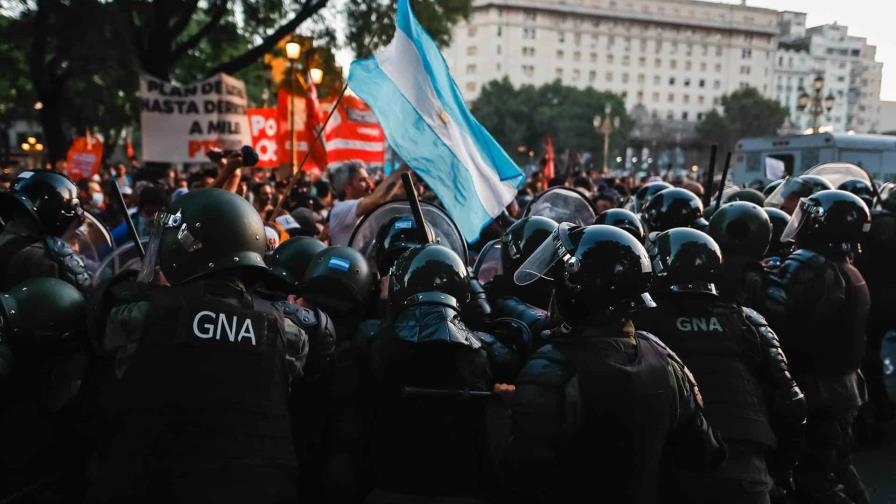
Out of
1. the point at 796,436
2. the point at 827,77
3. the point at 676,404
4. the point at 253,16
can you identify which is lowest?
the point at 796,436

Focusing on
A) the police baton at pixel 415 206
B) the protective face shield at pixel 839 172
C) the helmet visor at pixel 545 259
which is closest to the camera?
the helmet visor at pixel 545 259

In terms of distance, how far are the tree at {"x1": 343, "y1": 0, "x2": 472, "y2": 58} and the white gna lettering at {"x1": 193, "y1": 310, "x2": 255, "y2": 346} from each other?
1363 cm

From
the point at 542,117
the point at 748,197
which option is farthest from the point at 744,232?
the point at 542,117

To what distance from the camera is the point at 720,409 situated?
10.5 ft

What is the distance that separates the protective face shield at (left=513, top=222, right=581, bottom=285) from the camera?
103 inches

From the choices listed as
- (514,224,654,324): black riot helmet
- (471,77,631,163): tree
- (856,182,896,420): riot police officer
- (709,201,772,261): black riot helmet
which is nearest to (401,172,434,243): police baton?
(514,224,654,324): black riot helmet

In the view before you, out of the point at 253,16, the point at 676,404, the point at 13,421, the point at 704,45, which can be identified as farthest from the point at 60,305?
the point at 704,45

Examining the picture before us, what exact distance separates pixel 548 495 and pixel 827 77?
6076 inches

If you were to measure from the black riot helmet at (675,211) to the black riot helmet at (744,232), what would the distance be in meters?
0.97

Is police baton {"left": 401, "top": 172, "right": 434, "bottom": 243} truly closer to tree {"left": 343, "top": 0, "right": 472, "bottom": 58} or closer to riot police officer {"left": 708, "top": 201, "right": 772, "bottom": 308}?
riot police officer {"left": 708, "top": 201, "right": 772, "bottom": 308}

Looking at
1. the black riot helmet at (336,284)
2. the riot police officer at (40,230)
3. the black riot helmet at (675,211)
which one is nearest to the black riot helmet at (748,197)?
the black riot helmet at (675,211)

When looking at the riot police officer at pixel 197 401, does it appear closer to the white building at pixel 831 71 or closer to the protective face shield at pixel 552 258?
the protective face shield at pixel 552 258

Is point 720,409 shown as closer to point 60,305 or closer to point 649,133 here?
point 60,305

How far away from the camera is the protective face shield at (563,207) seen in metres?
6.51
